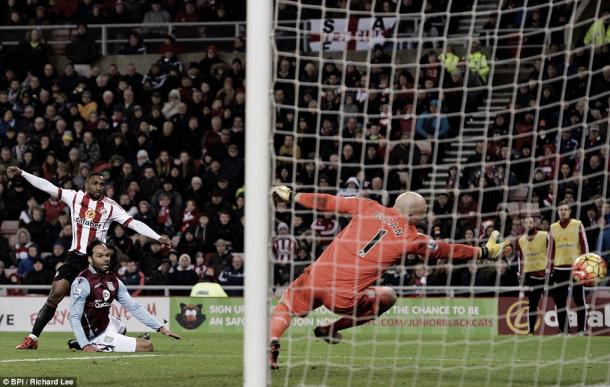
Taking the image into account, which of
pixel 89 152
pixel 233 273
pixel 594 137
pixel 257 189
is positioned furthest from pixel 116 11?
pixel 257 189

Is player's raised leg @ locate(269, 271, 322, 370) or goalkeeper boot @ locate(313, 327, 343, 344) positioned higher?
player's raised leg @ locate(269, 271, 322, 370)

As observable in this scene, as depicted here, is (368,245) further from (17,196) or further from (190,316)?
(17,196)

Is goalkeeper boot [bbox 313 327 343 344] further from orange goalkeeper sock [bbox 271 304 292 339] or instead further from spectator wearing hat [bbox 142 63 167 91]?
spectator wearing hat [bbox 142 63 167 91]

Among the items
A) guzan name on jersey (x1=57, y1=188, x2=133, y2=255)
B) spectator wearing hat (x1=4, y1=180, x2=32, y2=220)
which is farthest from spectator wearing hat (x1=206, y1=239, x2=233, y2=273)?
guzan name on jersey (x1=57, y1=188, x2=133, y2=255)

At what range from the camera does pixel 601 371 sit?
959 centimetres

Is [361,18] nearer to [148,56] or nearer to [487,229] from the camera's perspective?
[148,56]

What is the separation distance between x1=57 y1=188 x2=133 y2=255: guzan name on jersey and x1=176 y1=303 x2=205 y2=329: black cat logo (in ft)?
16.2

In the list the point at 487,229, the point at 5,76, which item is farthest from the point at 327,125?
the point at 5,76

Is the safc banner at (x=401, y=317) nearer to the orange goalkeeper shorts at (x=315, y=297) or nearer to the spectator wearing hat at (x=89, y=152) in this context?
the spectator wearing hat at (x=89, y=152)

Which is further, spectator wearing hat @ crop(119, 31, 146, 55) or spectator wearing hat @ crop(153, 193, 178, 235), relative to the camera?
spectator wearing hat @ crop(119, 31, 146, 55)

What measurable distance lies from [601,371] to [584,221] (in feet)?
23.6

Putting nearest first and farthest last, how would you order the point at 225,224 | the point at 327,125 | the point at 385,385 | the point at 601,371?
1. the point at 385,385
2. the point at 601,371
3. the point at 327,125
4. the point at 225,224

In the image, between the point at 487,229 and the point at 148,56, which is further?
the point at 148,56

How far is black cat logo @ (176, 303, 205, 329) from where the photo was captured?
55.6 ft
